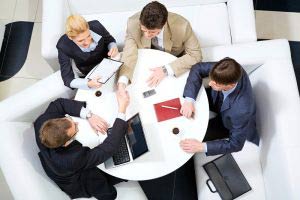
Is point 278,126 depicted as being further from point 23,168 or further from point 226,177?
point 23,168

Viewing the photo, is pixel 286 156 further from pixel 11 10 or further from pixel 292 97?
pixel 11 10

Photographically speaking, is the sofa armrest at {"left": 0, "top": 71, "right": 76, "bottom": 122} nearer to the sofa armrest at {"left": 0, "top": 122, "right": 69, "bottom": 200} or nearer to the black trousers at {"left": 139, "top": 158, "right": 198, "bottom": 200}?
the sofa armrest at {"left": 0, "top": 122, "right": 69, "bottom": 200}

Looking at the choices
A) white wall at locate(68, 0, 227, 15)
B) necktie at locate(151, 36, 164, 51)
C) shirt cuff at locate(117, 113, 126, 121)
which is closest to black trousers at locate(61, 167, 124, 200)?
shirt cuff at locate(117, 113, 126, 121)

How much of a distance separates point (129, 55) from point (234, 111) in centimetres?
84

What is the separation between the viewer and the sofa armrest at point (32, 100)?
2.32 meters

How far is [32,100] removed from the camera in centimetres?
239

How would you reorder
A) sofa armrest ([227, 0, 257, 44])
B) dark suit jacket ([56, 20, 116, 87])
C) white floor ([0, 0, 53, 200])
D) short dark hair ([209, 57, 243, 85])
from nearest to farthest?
1. short dark hair ([209, 57, 243, 85])
2. dark suit jacket ([56, 20, 116, 87])
3. sofa armrest ([227, 0, 257, 44])
4. white floor ([0, 0, 53, 200])

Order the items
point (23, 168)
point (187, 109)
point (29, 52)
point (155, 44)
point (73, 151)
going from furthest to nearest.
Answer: point (29, 52) → point (155, 44) → point (187, 109) → point (23, 168) → point (73, 151)

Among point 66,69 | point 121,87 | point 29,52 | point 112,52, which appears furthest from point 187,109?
point 29,52

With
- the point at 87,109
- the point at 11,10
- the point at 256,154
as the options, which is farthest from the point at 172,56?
the point at 11,10

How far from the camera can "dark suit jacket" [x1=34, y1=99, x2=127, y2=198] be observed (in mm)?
2012

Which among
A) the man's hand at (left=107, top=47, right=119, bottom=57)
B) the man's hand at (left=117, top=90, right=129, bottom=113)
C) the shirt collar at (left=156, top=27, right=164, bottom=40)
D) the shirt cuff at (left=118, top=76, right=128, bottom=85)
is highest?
the shirt collar at (left=156, top=27, right=164, bottom=40)

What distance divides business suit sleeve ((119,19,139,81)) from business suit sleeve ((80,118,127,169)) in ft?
1.32

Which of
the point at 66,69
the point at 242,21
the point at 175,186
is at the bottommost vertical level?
the point at 175,186
